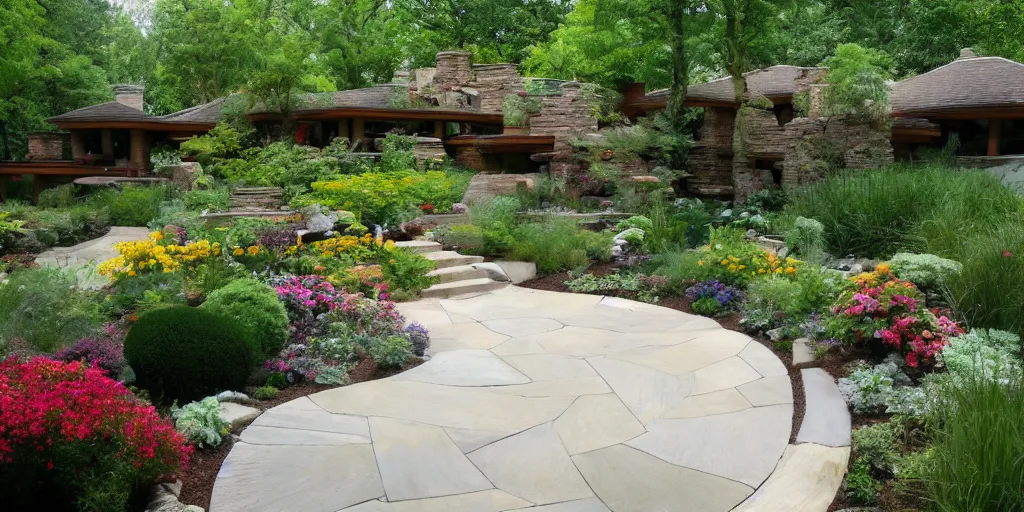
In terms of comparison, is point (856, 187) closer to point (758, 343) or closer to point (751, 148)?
point (758, 343)

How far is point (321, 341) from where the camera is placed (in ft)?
20.6

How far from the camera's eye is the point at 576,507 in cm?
383

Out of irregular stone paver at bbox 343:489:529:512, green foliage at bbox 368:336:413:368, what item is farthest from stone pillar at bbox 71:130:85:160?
irregular stone paver at bbox 343:489:529:512

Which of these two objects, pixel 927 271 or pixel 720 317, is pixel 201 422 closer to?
pixel 720 317

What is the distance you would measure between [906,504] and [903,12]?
2814 centimetres

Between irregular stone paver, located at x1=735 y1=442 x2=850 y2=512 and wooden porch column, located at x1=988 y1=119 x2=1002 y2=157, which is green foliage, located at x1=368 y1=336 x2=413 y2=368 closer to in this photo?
irregular stone paver, located at x1=735 y1=442 x2=850 y2=512

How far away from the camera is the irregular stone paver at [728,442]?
170 inches

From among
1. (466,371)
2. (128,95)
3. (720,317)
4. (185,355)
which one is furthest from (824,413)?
(128,95)

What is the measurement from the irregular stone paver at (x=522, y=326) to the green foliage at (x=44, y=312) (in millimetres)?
3533

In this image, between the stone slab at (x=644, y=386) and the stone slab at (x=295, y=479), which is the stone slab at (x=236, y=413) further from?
the stone slab at (x=644, y=386)

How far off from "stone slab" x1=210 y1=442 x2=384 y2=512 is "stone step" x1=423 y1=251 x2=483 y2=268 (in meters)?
5.75

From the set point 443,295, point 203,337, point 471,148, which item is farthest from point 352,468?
point 471,148

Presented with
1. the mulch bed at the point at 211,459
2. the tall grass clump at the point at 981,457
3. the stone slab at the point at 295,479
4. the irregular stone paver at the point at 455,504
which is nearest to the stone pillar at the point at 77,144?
the mulch bed at the point at 211,459

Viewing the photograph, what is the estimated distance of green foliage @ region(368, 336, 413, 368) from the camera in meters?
6.04
